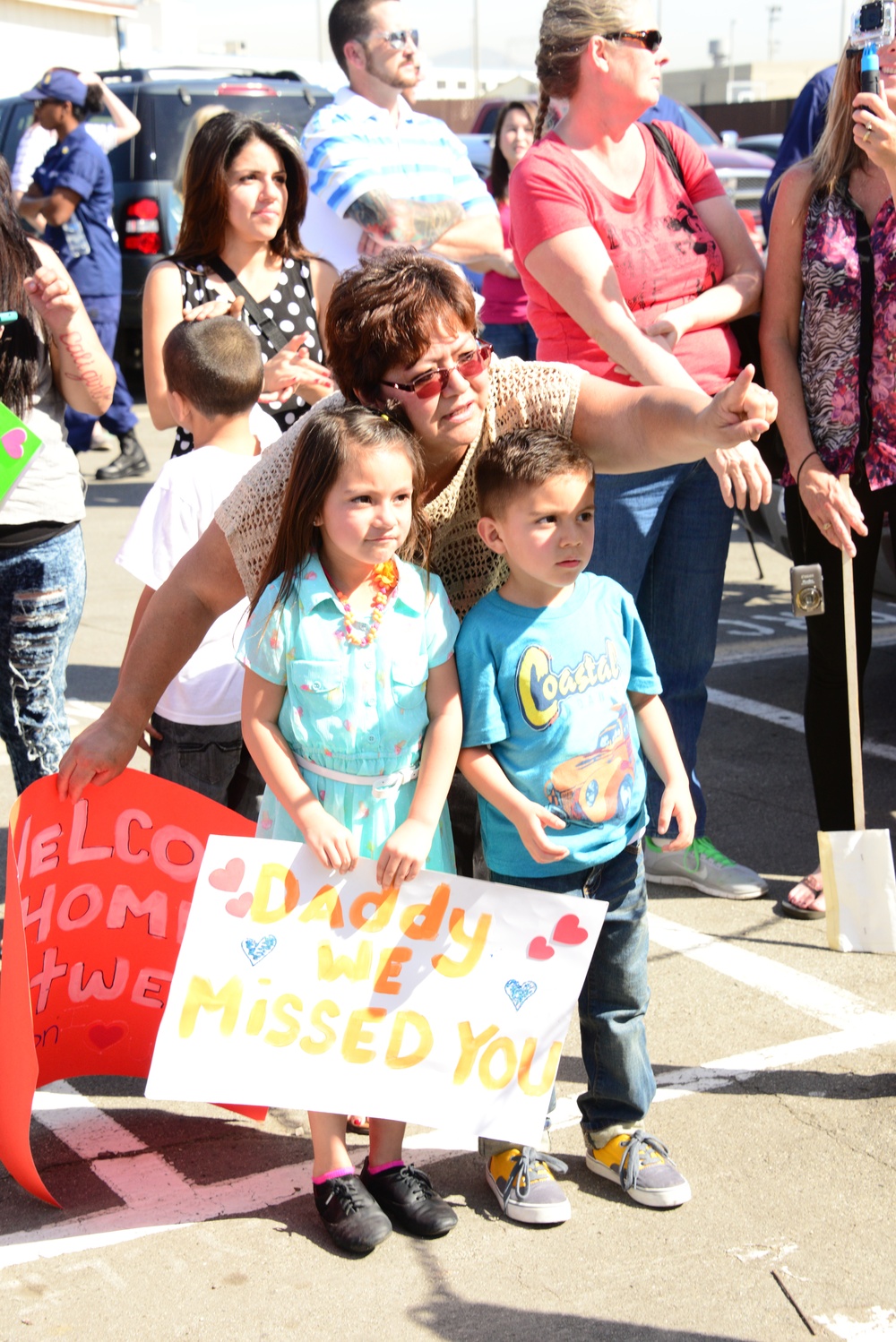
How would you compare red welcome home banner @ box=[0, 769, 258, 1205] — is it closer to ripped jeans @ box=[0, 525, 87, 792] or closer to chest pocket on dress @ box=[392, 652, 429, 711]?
chest pocket on dress @ box=[392, 652, 429, 711]

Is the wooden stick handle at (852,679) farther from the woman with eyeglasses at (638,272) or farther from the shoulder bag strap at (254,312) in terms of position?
the shoulder bag strap at (254,312)

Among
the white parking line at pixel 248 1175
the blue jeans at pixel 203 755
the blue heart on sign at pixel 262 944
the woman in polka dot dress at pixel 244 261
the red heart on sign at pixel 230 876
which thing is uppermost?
the woman in polka dot dress at pixel 244 261

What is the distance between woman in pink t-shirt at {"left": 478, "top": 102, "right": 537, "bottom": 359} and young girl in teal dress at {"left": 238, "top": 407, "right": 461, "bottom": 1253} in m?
4.45

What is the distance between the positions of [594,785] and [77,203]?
23.7 ft

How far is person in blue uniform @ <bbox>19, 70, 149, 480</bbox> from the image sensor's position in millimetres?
8430

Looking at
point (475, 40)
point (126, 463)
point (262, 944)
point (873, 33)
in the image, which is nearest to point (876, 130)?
point (873, 33)

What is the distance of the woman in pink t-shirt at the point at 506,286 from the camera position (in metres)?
7.13

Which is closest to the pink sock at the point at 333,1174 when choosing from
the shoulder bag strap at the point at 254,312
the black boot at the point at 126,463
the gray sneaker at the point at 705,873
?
the gray sneaker at the point at 705,873

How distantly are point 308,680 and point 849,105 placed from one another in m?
1.96

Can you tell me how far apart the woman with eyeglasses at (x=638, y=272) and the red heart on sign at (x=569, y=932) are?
1300 mm

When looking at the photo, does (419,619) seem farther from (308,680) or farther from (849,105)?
(849,105)

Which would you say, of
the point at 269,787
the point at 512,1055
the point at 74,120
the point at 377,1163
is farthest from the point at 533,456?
the point at 74,120

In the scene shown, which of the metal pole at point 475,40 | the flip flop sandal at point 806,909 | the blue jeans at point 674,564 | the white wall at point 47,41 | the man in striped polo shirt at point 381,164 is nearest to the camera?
the blue jeans at point 674,564

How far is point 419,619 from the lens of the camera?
2.53 metres
